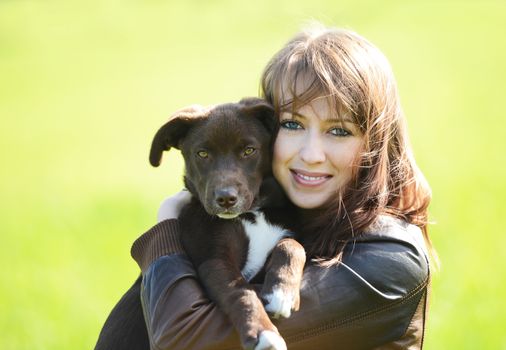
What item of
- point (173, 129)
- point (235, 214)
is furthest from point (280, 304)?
point (173, 129)

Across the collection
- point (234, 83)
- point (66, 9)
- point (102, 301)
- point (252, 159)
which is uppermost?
point (66, 9)

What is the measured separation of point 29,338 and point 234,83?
806 centimetres

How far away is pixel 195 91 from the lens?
14.0 meters

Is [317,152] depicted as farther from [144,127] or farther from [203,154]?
[144,127]

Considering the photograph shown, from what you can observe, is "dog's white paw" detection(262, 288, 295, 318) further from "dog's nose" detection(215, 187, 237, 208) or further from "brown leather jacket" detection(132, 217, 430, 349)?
"dog's nose" detection(215, 187, 237, 208)

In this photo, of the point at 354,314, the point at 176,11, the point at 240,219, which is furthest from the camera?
the point at 176,11

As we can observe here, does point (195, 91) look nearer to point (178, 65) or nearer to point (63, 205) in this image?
point (178, 65)

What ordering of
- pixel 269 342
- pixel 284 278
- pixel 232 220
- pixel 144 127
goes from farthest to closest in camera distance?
pixel 144 127, pixel 232 220, pixel 284 278, pixel 269 342

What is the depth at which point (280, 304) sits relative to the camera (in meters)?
2.83

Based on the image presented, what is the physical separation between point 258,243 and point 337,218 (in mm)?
426

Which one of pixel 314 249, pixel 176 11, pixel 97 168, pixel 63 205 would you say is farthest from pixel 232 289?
pixel 176 11

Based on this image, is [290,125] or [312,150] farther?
[290,125]

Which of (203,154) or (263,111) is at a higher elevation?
(263,111)

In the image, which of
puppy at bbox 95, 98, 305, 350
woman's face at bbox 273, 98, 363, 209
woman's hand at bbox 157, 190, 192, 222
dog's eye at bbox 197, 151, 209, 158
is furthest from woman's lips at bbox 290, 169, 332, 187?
woman's hand at bbox 157, 190, 192, 222
